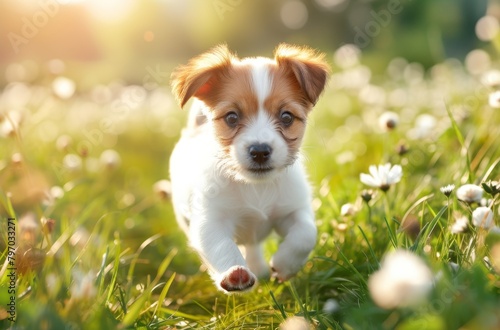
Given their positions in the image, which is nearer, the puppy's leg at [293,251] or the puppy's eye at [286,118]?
the puppy's leg at [293,251]

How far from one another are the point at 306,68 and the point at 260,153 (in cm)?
65

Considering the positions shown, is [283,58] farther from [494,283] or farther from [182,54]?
[182,54]

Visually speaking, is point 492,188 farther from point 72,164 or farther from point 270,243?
point 72,164

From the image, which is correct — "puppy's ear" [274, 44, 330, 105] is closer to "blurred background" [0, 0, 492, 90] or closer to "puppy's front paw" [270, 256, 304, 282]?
"puppy's front paw" [270, 256, 304, 282]

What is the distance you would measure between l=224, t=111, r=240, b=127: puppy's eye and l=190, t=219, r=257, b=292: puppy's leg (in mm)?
540

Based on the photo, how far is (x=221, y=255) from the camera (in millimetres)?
2953

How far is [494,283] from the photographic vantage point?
214cm

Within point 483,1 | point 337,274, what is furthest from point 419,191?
point 483,1

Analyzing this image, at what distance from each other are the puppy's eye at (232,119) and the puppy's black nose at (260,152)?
28 cm

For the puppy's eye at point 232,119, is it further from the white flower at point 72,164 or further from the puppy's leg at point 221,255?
the white flower at point 72,164

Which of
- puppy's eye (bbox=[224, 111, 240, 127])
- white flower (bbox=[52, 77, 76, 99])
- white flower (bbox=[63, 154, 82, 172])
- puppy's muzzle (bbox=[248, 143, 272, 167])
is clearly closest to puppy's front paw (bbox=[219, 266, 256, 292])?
puppy's muzzle (bbox=[248, 143, 272, 167])

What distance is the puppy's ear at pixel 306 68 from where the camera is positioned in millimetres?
3207

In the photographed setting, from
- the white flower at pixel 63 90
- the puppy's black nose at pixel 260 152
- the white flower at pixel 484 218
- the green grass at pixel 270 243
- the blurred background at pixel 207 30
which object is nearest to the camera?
the green grass at pixel 270 243

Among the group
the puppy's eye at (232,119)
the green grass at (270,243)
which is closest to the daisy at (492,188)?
the green grass at (270,243)
